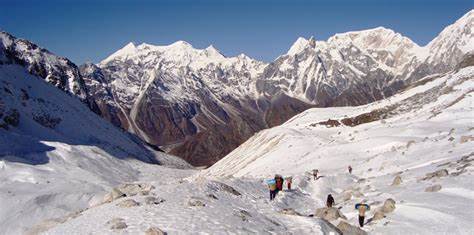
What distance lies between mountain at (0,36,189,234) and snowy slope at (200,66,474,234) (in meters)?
22.9

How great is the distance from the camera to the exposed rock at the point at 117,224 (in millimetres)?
22123

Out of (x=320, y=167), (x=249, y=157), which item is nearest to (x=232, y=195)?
(x=320, y=167)

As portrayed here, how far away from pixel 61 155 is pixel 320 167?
139 ft

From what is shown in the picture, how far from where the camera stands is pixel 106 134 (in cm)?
15225

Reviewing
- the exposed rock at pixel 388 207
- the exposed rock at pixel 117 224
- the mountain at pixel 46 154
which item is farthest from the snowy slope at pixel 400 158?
the mountain at pixel 46 154

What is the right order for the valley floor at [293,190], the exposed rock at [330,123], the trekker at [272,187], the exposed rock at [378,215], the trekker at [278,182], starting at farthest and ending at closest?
the exposed rock at [330,123]
the trekker at [278,182]
the trekker at [272,187]
the exposed rock at [378,215]
the valley floor at [293,190]

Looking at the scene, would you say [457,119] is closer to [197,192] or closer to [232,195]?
[232,195]

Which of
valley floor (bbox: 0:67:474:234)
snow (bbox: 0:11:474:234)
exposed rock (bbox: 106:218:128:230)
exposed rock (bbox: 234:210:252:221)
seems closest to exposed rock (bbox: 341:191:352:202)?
valley floor (bbox: 0:67:474:234)

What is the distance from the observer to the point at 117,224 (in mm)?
22297

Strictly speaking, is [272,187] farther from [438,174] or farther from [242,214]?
[242,214]

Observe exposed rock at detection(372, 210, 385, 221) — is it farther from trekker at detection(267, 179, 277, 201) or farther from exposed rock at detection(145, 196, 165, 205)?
trekker at detection(267, 179, 277, 201)

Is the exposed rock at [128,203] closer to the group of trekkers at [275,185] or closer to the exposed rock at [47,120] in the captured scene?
the group of trekkers at [275,185]

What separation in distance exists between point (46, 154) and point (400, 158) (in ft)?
178

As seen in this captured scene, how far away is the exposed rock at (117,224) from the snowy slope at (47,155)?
75.5 ft
